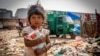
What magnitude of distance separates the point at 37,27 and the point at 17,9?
2.38 m

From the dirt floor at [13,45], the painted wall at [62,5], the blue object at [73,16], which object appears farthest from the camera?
the blue object at [73,16]

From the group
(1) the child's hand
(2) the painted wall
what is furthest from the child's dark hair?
(2) the painted wall

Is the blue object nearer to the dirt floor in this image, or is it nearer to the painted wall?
the painted wall

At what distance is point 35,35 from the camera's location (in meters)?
1.35

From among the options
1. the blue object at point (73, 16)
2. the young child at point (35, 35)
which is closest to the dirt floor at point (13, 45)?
the blue object at point (73, 16)

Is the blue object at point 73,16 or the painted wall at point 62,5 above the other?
the painted wall at point 62,5

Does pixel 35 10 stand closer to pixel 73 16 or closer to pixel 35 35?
pixel 35 35

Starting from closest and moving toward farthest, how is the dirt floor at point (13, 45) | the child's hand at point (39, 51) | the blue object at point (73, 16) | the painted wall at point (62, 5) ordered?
the child's hand at point (39, 51), the dirt floor at point (13, 45), the painted wall at point (62, 5), the blue object at point (73, 16)

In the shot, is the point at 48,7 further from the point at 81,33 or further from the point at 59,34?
the point at 81,33

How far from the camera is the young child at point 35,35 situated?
1.34 meters

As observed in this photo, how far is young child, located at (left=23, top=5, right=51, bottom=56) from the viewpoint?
1.34 meters

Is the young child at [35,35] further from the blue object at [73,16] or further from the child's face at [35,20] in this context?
the blue object at [73,16]

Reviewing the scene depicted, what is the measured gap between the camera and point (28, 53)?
1337mm

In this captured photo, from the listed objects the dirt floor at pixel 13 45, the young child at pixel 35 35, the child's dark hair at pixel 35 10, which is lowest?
the dirt floor at pixel 13 45
